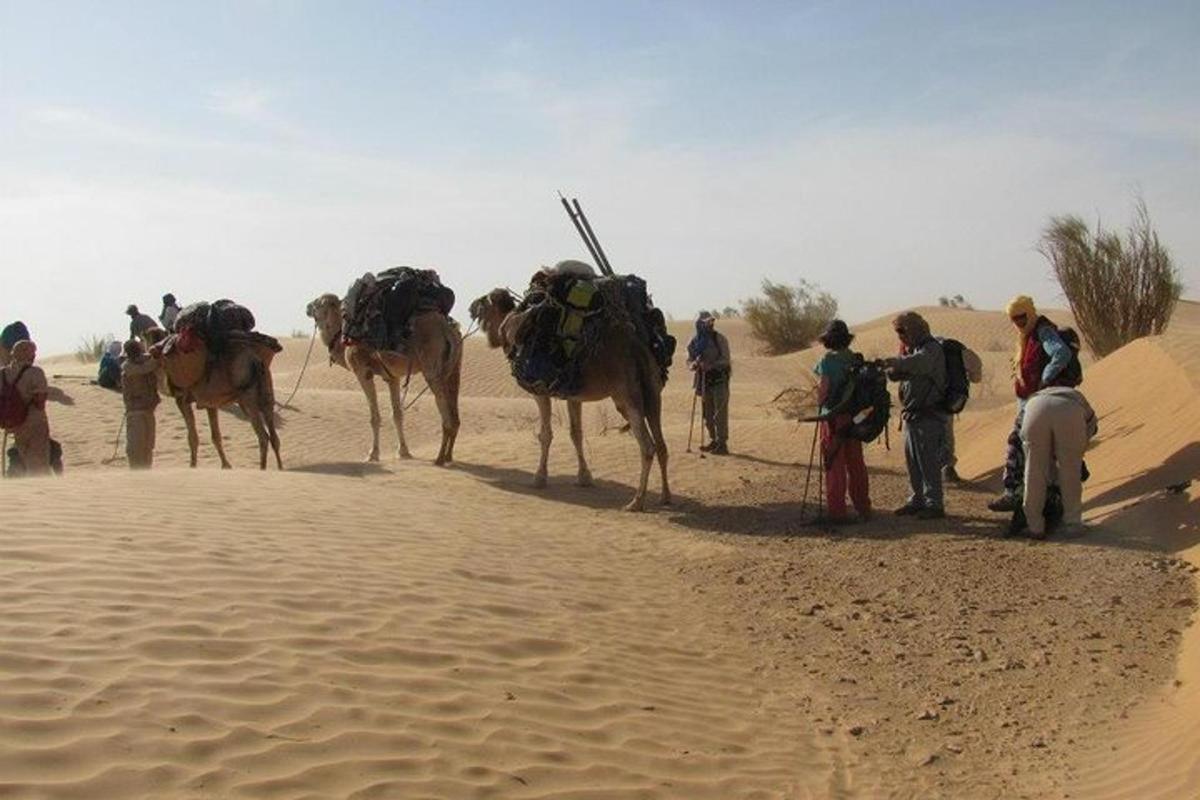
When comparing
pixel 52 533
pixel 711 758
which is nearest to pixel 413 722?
pixel 711 758

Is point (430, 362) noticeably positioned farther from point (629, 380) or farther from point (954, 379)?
point (954, 379)

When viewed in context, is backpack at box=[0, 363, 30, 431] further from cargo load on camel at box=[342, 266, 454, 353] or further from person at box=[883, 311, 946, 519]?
person at box=[883, 311, 946, 519]

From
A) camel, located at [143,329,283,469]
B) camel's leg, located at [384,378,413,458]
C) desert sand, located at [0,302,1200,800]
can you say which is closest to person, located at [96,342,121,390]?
camel, located at [143,329,283,469]

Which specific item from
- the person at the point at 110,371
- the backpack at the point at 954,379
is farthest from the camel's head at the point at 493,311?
the person at the point at 110,371

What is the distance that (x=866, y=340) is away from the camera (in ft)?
114

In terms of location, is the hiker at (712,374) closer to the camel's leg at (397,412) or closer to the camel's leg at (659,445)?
the camel's leg at (659,445)

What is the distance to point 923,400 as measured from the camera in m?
10.8

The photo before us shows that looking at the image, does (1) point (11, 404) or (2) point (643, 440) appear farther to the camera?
(2) point (643, 440)

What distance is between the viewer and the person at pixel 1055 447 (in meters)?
9.17

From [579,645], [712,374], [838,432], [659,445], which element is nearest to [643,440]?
[659,445]

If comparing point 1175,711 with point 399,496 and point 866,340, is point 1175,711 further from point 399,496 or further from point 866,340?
point 866,340

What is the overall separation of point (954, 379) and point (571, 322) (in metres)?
3.68

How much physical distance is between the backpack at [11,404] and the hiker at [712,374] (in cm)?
799

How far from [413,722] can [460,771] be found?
44 cm
